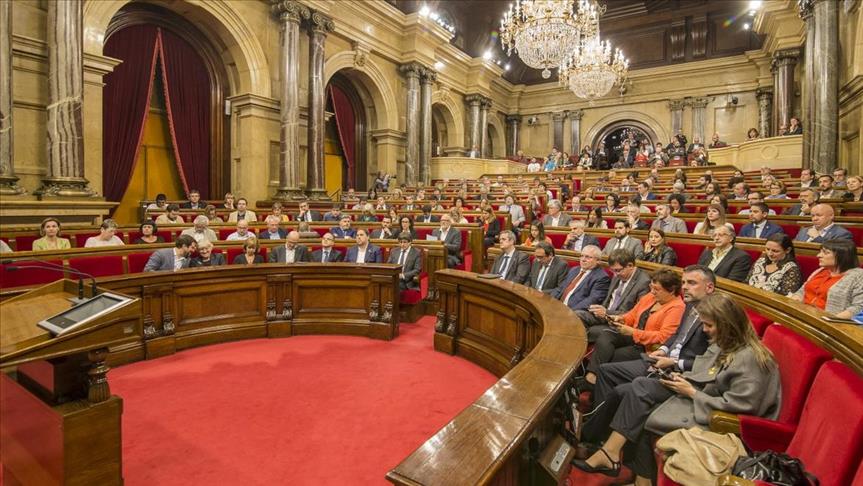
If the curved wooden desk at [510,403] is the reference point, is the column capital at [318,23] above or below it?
above

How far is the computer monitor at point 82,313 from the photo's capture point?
1.59 metres

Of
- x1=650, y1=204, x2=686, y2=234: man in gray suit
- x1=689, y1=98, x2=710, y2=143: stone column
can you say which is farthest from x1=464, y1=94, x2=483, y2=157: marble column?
x1=650, y1=204, x2=686, y2=234: man in gray suit

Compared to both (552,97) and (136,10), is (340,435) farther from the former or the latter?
(552,97)

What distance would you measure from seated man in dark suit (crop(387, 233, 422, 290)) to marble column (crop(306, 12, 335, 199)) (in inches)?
230

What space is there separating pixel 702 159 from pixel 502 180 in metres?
5.39

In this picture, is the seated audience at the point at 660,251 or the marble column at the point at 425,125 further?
the marble column at the point at 425,125

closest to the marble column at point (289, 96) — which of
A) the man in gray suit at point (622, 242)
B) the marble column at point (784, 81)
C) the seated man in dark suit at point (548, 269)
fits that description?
the man in gray suit at point (622, 242)

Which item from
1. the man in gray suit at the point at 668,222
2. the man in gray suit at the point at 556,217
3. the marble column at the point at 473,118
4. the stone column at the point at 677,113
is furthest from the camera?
the marble column at the point at 473,118

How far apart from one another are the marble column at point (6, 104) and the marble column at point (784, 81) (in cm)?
1575

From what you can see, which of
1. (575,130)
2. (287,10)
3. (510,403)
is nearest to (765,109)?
(575,130)

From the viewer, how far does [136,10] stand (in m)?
8.55

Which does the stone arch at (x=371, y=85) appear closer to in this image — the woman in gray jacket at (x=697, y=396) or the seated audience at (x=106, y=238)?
the seated audience at (x=106, y=238)

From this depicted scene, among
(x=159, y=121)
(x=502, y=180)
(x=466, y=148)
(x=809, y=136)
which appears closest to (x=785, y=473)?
(x=809, y=136)

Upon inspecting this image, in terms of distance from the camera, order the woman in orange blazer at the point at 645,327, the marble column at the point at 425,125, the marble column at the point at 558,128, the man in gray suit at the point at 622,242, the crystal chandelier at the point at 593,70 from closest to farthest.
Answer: the woman in orange blazer at the point at 645,327, the man in gray suit at the point at 622,242, the crystal chandelier at the point at 593,70, the marble column at the point at 425,125, the marble column at the point at 558,128
